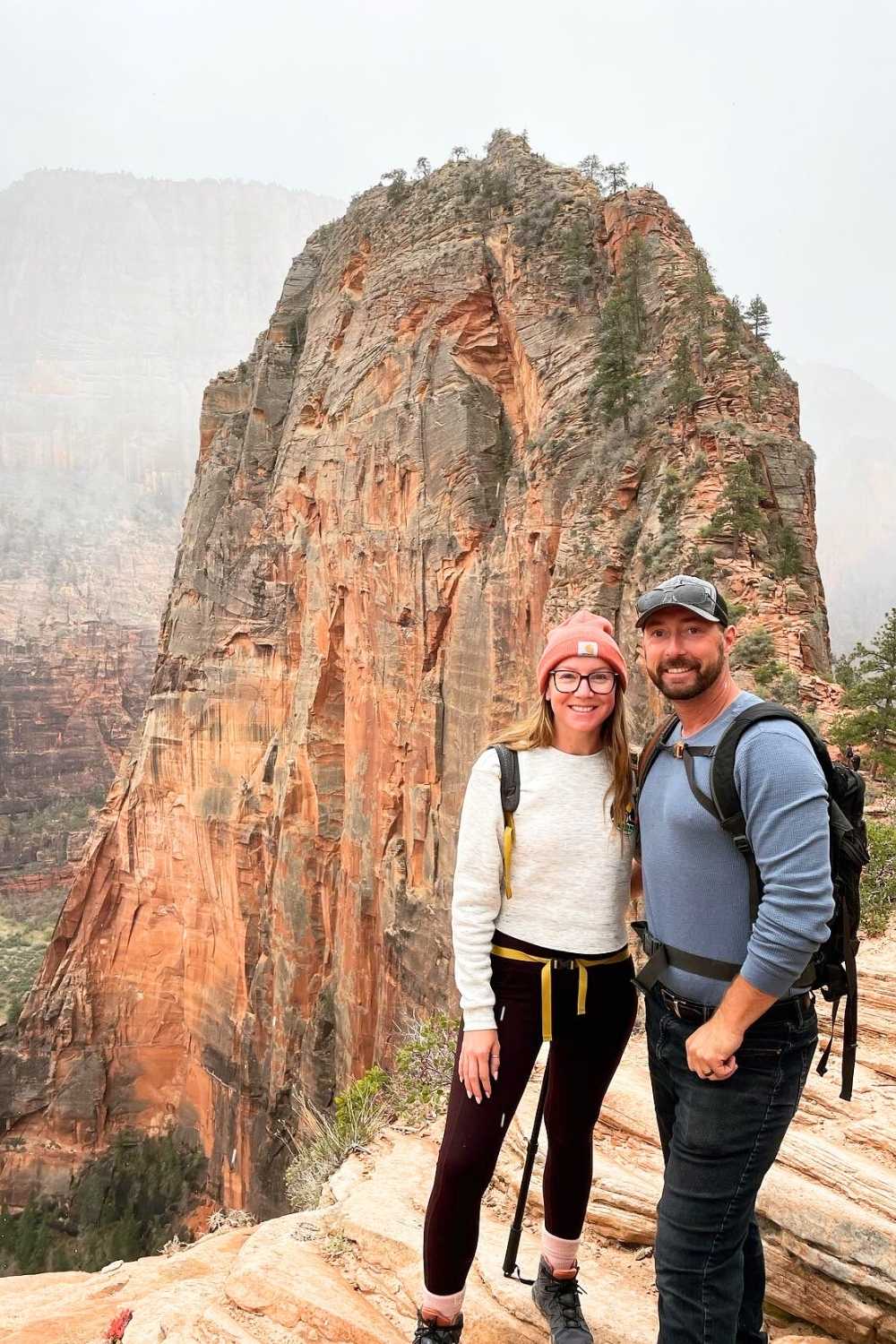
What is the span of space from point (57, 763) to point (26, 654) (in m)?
20.5

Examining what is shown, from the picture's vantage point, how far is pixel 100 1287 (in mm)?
5586

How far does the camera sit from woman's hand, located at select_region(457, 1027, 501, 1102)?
10.5 ft

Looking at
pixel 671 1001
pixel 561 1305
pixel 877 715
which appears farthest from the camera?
pixel 877 715

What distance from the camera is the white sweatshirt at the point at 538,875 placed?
10.6 feet

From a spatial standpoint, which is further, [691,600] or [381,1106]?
[381,1106]

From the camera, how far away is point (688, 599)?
2910 mm

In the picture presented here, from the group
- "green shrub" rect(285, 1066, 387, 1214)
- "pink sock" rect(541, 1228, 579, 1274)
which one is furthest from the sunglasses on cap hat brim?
"green shrub" rect(285, 1066, 387, 1214)

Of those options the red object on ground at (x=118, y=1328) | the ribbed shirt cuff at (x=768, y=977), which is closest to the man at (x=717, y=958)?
the ribbed shirt cuff at (x=768, y=977)

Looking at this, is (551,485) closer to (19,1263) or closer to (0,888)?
(19,1263)

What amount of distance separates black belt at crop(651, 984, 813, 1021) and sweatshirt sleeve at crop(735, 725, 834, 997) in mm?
188

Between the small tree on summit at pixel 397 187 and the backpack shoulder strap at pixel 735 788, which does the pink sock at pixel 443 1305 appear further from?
the small tree on summit at pixel 397 187

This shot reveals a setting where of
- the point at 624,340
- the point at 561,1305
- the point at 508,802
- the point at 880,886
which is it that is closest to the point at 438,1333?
the point at 561,1305

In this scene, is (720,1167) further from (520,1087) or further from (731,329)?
(731,329)

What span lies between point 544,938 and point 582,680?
1.03 metres
